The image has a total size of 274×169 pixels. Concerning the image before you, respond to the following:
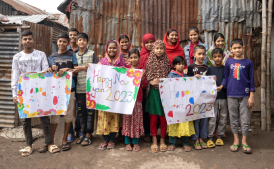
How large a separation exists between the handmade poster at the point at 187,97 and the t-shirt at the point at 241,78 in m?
0.29

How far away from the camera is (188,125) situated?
3.18 m

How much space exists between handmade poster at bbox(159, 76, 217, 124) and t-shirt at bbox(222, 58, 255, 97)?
0.29m

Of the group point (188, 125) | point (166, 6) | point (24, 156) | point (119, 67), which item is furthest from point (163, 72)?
point (24, 156)

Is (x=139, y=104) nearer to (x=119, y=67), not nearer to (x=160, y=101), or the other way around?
(x=160, y=101)

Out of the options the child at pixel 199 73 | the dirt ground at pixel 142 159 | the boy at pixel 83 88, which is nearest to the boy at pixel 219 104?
the child at pixel 199 73

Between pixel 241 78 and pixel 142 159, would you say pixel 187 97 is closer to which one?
pixel 241 78

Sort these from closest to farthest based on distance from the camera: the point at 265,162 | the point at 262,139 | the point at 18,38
A: the point at 265,162 < the point at 262,139 < the point at 18,38

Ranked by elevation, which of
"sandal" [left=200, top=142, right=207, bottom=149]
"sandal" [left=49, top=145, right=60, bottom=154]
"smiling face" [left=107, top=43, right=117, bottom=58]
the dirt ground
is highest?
"smiling face" [left=107, top=43, right=117, bottom=58]

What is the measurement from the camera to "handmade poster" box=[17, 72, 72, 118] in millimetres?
3158

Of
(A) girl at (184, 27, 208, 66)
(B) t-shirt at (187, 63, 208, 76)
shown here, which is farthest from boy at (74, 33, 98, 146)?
(A) girl at (184, 27, 208, 66)

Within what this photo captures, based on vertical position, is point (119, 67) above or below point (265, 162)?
above

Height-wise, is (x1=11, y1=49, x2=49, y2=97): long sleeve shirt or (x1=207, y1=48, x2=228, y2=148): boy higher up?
(x1=11, y1=49, x2=49, y2=97): long sleeve shirt

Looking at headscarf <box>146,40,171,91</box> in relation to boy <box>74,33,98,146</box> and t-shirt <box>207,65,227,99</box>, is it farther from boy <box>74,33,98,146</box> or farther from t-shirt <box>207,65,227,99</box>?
boy <box>74,33,98,146</box>

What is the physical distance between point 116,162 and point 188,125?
1.29 m
